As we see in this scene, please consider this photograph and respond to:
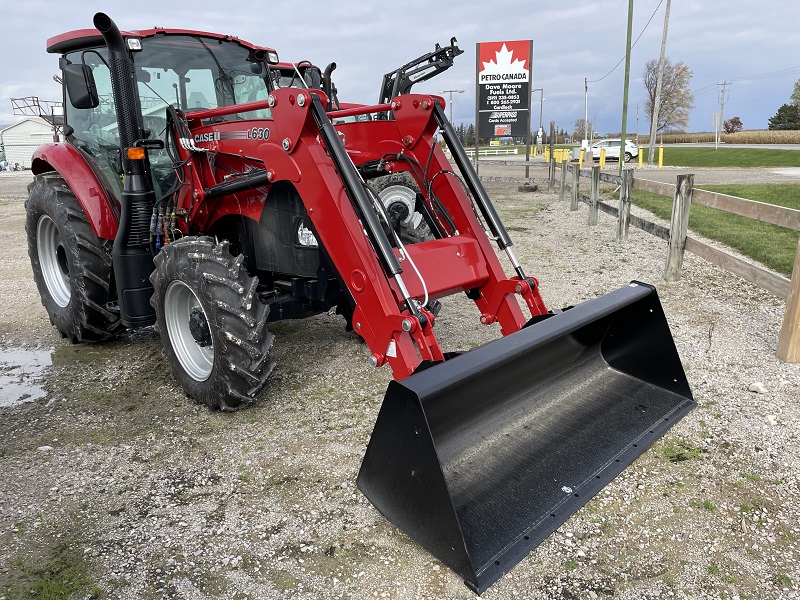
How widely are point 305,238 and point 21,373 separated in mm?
2667

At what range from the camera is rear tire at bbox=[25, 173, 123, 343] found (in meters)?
4.74

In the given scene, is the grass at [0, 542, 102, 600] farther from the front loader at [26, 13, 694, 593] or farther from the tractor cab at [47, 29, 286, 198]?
the tractor cab at [47, 29, 286, 198]

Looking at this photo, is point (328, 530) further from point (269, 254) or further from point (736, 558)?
point (269, 254)

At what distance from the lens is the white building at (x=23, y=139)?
5616 centimetres

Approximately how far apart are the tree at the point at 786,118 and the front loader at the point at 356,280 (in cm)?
6124

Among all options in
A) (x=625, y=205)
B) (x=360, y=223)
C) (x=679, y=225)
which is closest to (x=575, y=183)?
(x=625, y=205)

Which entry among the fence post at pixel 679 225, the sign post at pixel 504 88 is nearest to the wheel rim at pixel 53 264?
the fence post at pixel 679 225

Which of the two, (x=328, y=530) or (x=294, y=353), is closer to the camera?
(x=328, y=530)

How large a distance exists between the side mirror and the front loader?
0.01 m

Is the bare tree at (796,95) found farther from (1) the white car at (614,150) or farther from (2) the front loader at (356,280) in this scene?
(2) the front loader at (356,280)

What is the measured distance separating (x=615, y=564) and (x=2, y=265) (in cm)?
945

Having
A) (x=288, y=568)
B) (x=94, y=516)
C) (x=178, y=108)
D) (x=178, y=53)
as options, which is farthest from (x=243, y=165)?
(x=288, y=568)

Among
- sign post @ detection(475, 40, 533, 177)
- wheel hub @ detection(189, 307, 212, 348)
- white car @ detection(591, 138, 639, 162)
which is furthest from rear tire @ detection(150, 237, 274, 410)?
white car @ detection(591, 138, 639, 162)

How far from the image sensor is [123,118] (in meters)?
4.19
